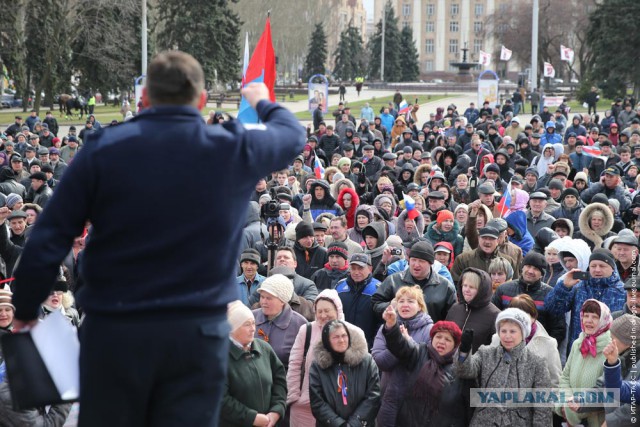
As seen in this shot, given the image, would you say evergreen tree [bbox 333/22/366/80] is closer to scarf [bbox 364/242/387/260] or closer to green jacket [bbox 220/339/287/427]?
scarf [bbox 364/242/387/260]

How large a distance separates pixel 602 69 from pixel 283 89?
29052 millimetres

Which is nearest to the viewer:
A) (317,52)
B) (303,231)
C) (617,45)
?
(303,231)

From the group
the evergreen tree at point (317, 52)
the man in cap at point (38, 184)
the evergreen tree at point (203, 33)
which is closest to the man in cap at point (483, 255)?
the man in cap at point (38, 184)

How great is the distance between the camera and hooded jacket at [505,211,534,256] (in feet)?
35.6

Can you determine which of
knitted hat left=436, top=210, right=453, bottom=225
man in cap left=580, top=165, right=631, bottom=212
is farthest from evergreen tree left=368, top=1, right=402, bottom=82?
knitted hat left=436, top=210, right=453, bottom=225

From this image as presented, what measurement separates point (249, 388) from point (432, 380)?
4.15ft

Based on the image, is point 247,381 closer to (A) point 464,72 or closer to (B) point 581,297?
(B) point 581,297

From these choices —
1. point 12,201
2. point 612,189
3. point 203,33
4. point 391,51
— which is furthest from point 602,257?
point 391,51

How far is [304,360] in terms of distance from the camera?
23.4ft

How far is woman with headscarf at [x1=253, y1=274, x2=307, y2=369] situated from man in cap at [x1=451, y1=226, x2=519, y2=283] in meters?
2.46

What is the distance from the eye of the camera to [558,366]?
7.09m

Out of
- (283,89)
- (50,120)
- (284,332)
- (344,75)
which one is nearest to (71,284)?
(284,332)

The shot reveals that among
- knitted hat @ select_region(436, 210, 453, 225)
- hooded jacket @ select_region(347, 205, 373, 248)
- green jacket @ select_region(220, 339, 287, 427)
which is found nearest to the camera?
green jacket @ select_region(220, 339, 287, 427)

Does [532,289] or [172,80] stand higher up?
[172,80]
